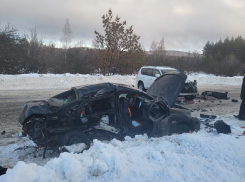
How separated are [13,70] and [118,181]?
1945cm

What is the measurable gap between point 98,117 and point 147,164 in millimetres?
1446

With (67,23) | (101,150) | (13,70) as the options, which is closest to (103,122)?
(101,150)

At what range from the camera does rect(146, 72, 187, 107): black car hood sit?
216 inches

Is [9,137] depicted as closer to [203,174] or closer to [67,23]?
[203,174]

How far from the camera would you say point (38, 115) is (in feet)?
12.1

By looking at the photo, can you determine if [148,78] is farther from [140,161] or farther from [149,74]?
[140,161]

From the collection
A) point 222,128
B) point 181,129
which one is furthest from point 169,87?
point 222,128

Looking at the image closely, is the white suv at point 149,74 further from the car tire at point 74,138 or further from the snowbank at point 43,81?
the car tire at point 74,138

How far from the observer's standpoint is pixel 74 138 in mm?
3770

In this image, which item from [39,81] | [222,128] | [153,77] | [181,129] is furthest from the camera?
[39,81]

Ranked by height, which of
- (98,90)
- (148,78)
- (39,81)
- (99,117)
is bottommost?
(99,117)

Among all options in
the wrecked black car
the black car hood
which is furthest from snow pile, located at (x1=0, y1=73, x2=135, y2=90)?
the wrecked black car

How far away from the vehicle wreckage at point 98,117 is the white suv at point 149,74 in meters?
6.84

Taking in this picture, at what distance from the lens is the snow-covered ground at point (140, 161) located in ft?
9.46
